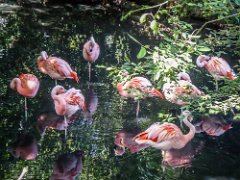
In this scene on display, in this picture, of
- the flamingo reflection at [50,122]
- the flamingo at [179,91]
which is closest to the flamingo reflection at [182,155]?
the flamingo at [179,91]

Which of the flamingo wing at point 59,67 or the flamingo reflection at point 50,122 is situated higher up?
the flamingo wing at point 59,67

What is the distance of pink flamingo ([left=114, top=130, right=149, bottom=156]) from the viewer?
10.1 feet

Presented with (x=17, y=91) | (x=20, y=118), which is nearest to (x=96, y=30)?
(x=17, y=91)

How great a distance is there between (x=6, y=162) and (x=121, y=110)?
1131mm

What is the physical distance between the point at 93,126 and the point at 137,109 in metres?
0.48

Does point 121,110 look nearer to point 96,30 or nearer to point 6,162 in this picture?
point 6,162

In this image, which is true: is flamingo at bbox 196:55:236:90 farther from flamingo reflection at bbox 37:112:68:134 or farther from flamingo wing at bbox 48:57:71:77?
flamingo reflection at bbox 37:112:68:134

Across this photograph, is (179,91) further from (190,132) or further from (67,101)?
(67,101)

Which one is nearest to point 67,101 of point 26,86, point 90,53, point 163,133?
point 26,86

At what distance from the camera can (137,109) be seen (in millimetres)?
3701

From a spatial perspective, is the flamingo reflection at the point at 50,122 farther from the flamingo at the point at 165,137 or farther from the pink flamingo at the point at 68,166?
the flamingo at the point at 165,137

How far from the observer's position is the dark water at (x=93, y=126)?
285cm

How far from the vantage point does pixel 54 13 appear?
6672 mm

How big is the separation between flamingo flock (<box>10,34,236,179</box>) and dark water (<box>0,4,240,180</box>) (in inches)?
1.9
